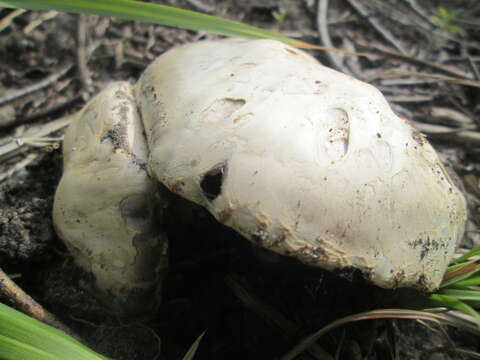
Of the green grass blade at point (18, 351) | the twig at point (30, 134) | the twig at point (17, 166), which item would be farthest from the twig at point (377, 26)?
the green grass blade at point (18, 351)

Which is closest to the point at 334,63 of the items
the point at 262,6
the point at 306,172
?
the point at 262,6

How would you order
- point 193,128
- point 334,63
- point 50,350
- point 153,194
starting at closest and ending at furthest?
point 50,350
point 193,128
point 153,194
point 334,63

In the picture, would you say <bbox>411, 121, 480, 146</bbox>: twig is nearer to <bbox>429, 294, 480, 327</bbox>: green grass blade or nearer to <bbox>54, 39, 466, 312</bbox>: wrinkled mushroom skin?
<bbox>54, 39, 466, 312</bbox>: wrinkled mushroom skin

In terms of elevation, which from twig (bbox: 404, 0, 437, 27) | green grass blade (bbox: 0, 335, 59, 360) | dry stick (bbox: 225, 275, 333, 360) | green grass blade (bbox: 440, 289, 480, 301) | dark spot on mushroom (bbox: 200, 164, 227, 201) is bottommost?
dry stick (bbox: 225, 275, 333, 360)

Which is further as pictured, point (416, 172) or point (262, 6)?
point (262, 6)

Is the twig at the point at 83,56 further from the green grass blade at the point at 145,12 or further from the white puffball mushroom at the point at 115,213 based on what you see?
the white puffball mushroom at the point at 115,213

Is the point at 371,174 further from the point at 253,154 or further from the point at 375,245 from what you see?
the point at 253,154

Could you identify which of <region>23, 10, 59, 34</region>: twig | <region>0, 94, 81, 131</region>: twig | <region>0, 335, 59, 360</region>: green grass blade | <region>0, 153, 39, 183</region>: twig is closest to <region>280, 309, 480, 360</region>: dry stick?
<region>0, 335, 59, 360</region>: green grass blade
